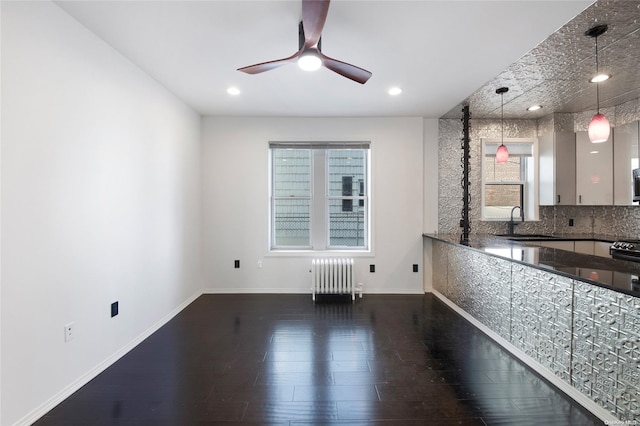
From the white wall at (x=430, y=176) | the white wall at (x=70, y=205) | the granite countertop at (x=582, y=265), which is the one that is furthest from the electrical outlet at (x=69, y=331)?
the white wall at (x=430, y=176)

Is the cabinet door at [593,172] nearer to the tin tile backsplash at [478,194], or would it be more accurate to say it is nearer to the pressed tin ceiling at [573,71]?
the tin tile backsplash at [478,194]

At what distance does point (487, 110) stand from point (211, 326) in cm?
459

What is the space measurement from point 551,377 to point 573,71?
2939 millimetres

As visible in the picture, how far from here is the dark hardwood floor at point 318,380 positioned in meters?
1.86

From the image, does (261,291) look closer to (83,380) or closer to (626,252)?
(83,380)

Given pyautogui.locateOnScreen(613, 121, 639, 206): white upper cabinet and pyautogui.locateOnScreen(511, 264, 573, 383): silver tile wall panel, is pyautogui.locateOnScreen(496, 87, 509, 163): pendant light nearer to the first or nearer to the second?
pyautogui.locateOnScreen(613, 121, 639, 206): white upper cabinet

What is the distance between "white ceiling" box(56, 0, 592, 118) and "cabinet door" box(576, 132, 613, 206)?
7.29 ft

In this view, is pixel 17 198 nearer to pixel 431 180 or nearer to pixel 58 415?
pixel 58 415

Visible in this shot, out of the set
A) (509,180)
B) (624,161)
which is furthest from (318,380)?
(624,161)

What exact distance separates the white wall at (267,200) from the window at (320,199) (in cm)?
24

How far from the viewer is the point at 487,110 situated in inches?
165

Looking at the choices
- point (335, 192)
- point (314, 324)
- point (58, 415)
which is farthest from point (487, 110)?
point (58, 415)

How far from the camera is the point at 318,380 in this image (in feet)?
7.28

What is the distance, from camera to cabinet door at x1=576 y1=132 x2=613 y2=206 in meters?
4.16
